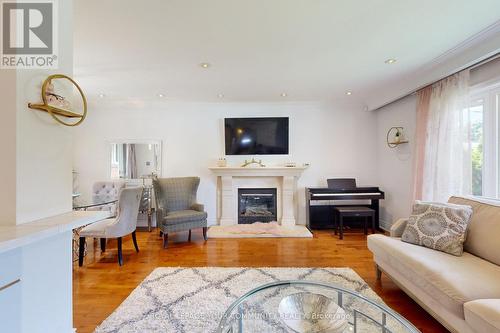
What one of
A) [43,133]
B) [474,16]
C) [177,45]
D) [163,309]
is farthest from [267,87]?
[163,309]

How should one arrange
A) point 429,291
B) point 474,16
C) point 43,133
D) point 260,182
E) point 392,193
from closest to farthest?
1. point 43,133
2. point 429,291
3. point 474,16
4. point 392,193
5. point 260,182

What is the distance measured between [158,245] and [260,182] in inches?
85.6

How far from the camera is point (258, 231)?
3848mm

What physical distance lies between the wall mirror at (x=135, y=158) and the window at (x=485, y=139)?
4.90 meters

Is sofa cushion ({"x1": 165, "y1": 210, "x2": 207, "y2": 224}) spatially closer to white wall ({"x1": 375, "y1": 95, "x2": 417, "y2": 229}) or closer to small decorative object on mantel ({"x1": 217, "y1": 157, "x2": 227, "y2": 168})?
small decorative object on mantel ({"x1": 217, "y1": 157, "x2": 227, "y2": 168})

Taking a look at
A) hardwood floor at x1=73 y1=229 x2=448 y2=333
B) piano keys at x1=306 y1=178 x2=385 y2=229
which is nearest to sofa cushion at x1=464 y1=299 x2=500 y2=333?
hardwood floor at x1=73 y1=229 x2=448 y2=333

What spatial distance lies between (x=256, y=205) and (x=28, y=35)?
12.9ft

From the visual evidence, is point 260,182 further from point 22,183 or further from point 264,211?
point 22,183

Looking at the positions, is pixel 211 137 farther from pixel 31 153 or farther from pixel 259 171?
pixel 31 153

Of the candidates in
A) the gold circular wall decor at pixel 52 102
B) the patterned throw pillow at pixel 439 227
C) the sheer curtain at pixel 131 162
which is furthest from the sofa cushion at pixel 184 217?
the patterned throw pillow at pixel 439 227

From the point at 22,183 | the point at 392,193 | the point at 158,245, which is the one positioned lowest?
the point at 158,245

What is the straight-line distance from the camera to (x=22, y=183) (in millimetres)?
990

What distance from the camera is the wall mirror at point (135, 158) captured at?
14.5ft

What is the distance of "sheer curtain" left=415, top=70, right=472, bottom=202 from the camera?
2486mm
